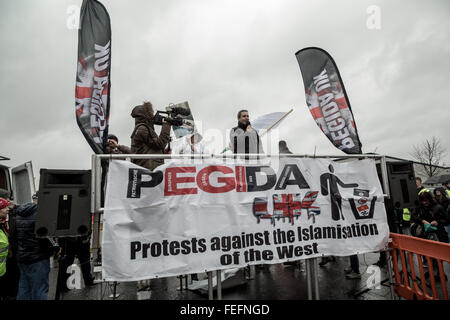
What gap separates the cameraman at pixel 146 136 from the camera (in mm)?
3625

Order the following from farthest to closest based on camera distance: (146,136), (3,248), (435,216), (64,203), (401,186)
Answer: (435,216) → (401,186) → (146,136) → (3,248) → (64,203)

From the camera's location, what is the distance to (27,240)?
11.4 feet

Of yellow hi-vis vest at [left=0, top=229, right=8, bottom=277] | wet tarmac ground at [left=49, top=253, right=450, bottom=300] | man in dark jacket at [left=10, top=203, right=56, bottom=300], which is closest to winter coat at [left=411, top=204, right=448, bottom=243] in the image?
wet tarmac ground at [left=49, top=253, right=450, bottom=300]

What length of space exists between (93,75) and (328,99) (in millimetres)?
4170

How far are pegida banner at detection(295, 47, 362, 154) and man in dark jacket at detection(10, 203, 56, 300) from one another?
5.15 meters

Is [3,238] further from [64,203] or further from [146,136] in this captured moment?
[146,136]

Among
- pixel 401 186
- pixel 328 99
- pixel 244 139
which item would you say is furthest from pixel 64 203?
pixel 401 186

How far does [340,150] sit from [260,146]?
1530 mm

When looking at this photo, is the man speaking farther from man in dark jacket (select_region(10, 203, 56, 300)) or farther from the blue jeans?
the blue jeans

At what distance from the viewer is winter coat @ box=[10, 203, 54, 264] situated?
3.49 metres

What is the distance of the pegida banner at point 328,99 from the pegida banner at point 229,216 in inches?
38.1

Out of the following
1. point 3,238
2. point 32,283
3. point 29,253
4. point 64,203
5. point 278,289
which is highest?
point 64,203
